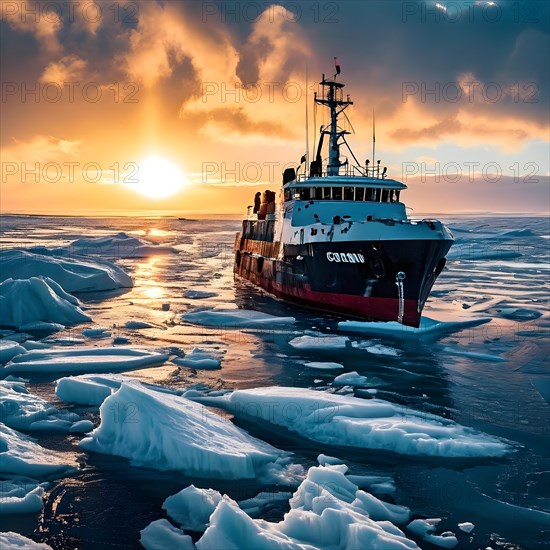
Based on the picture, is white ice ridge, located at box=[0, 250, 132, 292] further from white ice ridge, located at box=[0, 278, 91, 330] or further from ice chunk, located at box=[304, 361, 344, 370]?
ice chunk, located at box=[304, 361, 344, 370]

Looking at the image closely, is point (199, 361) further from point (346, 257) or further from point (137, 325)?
point (346, 257)

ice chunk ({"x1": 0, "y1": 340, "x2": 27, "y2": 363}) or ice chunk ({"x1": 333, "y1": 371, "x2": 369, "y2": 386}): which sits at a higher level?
ice chunk ({"x1": 0, "y1": 340, "x2": 27, "y2": 363})

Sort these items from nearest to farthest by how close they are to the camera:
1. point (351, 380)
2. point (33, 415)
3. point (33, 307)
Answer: point (33, 415) → point (351, 380) → point (33, 307)

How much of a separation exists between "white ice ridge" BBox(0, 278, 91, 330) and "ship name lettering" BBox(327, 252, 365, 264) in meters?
9.08

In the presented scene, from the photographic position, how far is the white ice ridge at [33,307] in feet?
58.8

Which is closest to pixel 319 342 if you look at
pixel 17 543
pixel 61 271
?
pixel 17 543

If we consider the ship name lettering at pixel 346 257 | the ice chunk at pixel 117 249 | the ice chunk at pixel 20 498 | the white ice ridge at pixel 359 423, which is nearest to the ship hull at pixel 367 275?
the ship name lettering at pixel 346 257

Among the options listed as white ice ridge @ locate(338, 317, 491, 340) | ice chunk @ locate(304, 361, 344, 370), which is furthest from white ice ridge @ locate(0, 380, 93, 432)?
white ice ridge @ locate(338, 317, 491, 340)

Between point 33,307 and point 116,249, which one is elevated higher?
point 116,249

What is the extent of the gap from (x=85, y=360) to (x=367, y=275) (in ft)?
33.3

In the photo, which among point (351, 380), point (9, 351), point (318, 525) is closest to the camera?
point (318, 525)

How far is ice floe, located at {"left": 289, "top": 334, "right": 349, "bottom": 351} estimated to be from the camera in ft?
49.6

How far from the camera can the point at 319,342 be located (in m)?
15.6

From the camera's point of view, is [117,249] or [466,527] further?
[117,249]
